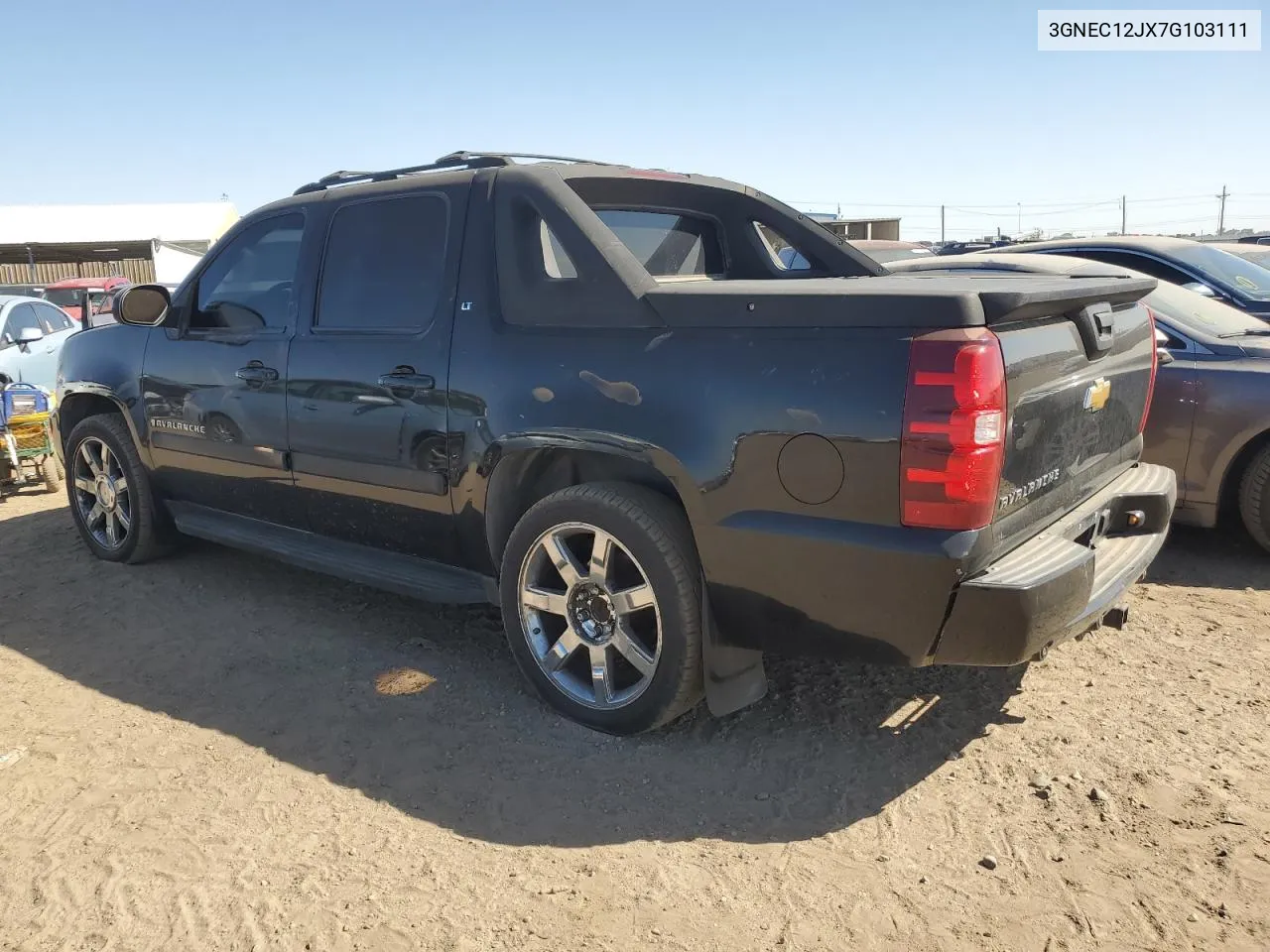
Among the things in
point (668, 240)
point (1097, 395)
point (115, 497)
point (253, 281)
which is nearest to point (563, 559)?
point (668, 240)

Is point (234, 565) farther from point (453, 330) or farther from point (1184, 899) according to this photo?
point (1184, 899)

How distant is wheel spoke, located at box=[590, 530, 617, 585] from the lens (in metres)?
3.31

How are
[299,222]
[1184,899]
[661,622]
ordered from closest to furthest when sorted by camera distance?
[1184,899]
[661,622]
[299,222]

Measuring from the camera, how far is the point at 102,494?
570 centimetres

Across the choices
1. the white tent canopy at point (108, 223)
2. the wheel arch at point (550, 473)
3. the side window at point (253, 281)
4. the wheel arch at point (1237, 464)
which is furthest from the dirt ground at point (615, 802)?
the white tent canopy at point (108, 223)

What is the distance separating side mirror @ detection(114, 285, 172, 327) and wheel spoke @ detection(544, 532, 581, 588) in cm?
286

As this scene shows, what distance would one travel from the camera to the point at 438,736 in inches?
138

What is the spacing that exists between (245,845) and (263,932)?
434mm

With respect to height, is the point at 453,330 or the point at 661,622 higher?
the point at 453,330

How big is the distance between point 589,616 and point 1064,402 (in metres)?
1.73

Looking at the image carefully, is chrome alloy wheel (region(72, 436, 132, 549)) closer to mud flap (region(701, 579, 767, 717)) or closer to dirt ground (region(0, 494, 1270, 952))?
dirt ground (region(0, 494, 1270, 952))

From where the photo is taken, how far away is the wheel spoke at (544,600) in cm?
348

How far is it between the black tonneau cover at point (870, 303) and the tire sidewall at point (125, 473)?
11.8 ft

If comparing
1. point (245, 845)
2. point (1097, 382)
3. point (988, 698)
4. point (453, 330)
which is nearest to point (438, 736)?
point (245, 845)
